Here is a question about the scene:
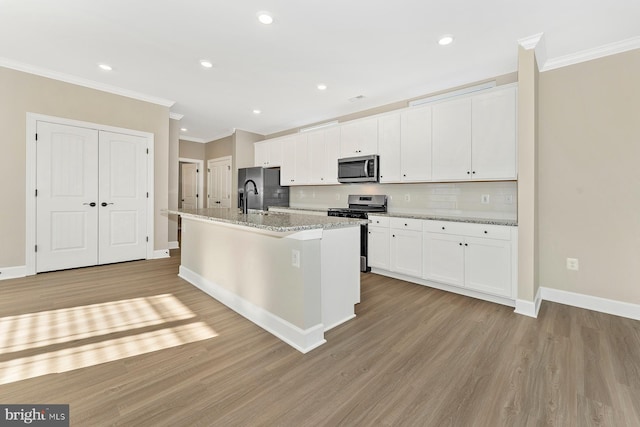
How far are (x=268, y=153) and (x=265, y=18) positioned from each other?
3.87 meters

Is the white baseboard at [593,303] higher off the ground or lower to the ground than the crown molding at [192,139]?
lower

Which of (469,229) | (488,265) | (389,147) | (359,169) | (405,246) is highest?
(389,147)

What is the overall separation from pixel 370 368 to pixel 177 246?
538 centimetres

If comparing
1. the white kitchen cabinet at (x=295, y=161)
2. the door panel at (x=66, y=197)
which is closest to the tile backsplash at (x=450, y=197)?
the white kitchen cabinet at (x=295, y=161)

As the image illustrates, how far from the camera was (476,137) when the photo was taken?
130 inches

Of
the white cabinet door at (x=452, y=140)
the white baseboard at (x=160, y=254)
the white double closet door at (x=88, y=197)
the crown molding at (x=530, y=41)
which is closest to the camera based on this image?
the crown molding at (x=530, y=41)

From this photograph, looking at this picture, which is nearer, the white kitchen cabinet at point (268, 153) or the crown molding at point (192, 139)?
the white kitchen cabinet at point (268, 153)

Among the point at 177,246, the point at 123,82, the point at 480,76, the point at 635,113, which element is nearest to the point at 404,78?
the point at 480,76

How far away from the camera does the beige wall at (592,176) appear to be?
Result: 107 inches

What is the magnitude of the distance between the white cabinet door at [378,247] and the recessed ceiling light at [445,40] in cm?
223

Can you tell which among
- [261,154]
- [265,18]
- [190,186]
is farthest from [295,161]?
[190,186]

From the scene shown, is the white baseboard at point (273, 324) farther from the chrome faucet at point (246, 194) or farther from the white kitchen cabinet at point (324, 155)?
the chrome faucet at point (246, 194)

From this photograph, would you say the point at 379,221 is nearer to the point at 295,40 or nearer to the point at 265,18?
the point at 295,40

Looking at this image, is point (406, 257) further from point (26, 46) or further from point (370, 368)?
Answer: point (26, 46)
